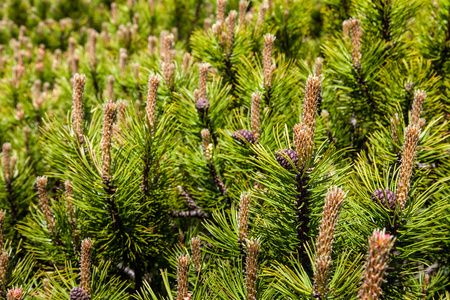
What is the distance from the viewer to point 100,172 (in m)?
0.87

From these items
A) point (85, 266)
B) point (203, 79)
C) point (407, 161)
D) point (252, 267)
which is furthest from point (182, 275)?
point (203, 79)

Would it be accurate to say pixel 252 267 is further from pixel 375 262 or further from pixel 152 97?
pixel 152 97

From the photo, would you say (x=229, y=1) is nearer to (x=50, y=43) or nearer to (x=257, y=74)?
(x=257, y=74)

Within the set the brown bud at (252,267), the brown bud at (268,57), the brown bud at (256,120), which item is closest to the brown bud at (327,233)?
the brown bud at (252,267)

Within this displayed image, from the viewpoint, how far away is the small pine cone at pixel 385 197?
705 millimetres

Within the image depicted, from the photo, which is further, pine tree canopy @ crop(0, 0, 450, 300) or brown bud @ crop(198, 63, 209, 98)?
brown bud @ crop(198, 63, 209, 98)

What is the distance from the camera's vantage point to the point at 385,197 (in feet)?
2.28

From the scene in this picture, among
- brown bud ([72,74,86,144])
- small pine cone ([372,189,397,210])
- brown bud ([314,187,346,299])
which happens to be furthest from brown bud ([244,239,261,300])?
brown bud ([72,74,86,144])

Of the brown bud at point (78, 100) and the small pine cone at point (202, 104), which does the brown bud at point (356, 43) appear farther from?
the brown bud at point (78, 100)

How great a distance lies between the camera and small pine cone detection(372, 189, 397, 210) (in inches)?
27.8

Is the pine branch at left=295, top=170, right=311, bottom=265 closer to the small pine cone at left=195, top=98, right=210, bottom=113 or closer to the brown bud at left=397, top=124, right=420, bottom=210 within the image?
the brown bud at left=397, top=124, right=420, bottom=210

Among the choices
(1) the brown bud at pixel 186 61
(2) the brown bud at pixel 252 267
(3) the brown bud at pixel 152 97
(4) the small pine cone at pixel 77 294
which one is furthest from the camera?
(1) the brown bud at pixel 186 61

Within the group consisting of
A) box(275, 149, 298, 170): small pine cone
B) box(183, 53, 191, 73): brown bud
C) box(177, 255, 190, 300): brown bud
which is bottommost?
box(177, 255, 190, 300): brown bud

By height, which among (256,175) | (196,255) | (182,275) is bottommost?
(196,255)
